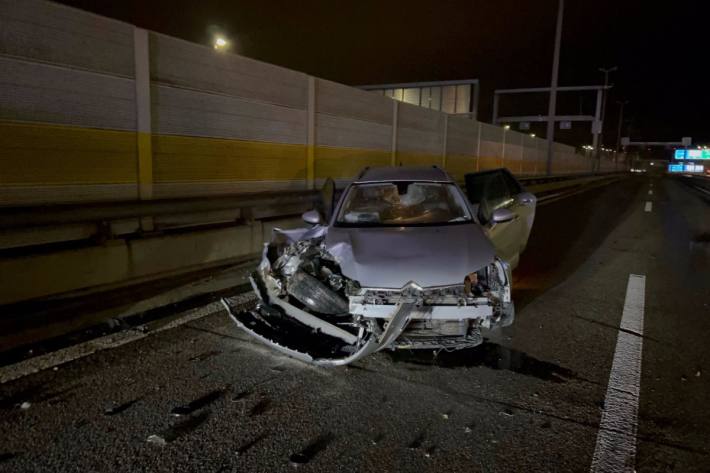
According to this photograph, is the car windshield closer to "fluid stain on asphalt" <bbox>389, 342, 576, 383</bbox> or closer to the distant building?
"fluid stain on asphalt" <bbox>389, 342, 576, 383</bbox>

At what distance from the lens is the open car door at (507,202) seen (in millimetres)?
6398

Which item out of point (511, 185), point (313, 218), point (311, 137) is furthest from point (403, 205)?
point (311, 137)

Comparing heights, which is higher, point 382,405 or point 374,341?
point 374,341

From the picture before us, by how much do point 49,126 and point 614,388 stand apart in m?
5.95

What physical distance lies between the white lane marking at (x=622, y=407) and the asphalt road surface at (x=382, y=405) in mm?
14

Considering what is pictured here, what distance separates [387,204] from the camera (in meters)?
5.77

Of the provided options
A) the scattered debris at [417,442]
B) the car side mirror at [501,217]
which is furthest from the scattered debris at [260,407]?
the car side mirror at [501,217]

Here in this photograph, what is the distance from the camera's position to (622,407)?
131 inches

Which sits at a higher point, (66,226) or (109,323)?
(66,226)

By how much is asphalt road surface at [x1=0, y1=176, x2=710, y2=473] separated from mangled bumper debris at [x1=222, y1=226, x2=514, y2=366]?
227mm

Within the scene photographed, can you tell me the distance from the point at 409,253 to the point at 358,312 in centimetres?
74

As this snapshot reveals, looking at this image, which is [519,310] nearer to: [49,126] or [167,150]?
[167,150]

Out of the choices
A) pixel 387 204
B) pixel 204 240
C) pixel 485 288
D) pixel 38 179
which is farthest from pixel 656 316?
pixel 38 179

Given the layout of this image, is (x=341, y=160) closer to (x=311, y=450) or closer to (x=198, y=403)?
(x=198, y=403)
